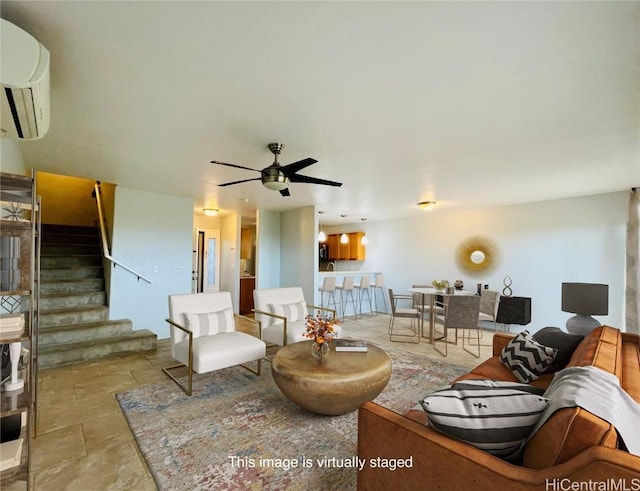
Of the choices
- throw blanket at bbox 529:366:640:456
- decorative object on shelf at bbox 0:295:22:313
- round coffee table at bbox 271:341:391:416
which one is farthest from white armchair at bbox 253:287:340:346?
throw blanket at bbox 529:366:640:456

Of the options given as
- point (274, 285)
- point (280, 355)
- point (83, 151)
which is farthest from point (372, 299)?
Result: point (83, 151)

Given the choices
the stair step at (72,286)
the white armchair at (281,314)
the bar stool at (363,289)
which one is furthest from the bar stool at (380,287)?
the stair step at (72,286)

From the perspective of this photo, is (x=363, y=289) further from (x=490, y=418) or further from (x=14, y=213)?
(x=14, y=213)

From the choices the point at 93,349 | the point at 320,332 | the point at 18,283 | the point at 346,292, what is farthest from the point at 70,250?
the point at 346,292

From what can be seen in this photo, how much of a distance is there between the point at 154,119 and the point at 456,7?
7.45 ft

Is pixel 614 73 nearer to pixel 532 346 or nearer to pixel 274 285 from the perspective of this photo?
pixel 532 346

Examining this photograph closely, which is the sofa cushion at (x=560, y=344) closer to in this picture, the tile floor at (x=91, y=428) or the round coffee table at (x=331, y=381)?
the round coffee table at (x=331, y=381)

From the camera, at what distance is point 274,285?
7.08m

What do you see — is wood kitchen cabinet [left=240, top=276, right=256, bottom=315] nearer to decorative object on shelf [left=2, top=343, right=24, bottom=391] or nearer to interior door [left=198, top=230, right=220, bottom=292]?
interior door [left=198, top=230, right=220, bottom=292]

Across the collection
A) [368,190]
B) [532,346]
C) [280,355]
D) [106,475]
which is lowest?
[106,475]

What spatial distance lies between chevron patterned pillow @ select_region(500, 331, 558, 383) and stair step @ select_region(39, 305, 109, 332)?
5.24m

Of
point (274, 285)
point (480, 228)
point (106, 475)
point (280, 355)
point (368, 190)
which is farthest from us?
point (274, 285)

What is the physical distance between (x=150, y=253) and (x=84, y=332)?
1.48 meters

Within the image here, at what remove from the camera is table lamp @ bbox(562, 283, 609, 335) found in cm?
357
